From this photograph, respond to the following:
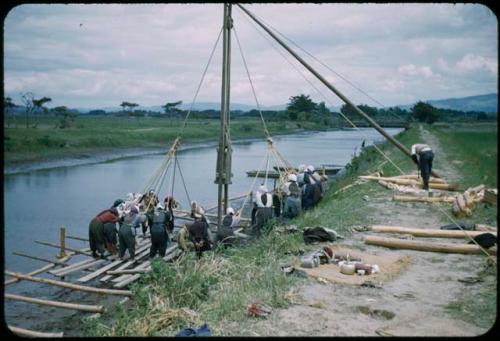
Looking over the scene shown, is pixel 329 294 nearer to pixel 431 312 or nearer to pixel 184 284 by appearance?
pixel 431 312

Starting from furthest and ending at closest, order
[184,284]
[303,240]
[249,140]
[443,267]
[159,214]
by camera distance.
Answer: [249,140]
[159,214]
[303,240]
[443,267]
[184,284]

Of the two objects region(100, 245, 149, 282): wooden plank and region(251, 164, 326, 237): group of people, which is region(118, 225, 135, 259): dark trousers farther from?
region(251, 164, 326, 237): group of people

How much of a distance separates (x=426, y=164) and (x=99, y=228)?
8683 mm

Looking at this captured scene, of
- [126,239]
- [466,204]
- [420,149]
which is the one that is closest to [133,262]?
[126,239]

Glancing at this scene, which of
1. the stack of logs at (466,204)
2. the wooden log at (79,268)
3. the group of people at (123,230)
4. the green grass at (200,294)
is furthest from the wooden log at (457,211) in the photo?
the wooden log at (79,268)

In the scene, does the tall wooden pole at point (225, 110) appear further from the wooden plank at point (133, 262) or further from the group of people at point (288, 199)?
the wooden plank at point (133, 262)

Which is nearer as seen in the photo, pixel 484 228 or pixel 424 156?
pixel 484 228

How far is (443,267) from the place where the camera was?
7789 mm

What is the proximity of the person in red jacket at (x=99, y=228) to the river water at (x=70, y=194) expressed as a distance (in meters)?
1.22

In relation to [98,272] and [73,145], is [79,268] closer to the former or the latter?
[98,272]

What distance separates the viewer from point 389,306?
20.1 feet

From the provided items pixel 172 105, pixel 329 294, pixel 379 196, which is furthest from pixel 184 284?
pixel 172 105

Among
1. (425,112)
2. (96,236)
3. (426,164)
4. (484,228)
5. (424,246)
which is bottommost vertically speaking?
(96,236)

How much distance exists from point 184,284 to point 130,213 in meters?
4.60
